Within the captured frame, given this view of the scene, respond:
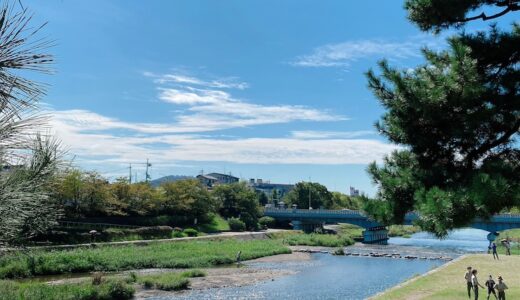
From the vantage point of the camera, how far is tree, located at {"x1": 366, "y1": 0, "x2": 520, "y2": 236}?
791 cm

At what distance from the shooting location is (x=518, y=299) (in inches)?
677

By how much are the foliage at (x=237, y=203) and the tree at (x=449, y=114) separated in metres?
65.9

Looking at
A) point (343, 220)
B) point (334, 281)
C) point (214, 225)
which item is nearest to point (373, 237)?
point (343, 220)

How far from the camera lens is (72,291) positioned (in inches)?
915

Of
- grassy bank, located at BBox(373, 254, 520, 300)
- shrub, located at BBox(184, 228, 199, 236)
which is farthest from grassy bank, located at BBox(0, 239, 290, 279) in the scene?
grassy bank, located at BBox(373, 254, 520, 300)

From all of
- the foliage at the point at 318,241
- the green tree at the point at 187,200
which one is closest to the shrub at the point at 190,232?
the green tree at the point at 187,200

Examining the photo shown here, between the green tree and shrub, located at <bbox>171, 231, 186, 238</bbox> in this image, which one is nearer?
shrub, located at <bbox>171, 231, 186, 238</bbox>

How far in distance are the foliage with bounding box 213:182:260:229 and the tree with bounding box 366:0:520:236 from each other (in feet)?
216

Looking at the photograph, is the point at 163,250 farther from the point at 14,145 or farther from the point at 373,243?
the point at 14,145

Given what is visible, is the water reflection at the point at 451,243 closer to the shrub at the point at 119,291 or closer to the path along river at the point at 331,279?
the path along river at the point at 331,279

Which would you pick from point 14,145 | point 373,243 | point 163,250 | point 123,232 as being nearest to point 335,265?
point 163,250

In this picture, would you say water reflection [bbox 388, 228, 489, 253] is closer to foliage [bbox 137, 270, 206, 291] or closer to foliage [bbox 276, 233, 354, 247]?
foliage [bbox 276, 233, 354, 247]

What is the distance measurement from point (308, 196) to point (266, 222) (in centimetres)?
2884

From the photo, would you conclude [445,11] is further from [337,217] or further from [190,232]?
[337,217]
